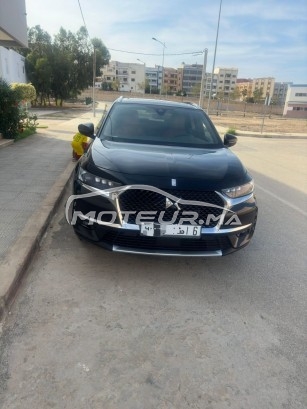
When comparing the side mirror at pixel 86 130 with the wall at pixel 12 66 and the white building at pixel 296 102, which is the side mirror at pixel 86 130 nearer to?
the wall at pixel 12 66

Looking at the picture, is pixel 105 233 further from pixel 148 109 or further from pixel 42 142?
pixel 42 142

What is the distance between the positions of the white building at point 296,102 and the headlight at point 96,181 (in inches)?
3400

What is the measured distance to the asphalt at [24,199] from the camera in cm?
291

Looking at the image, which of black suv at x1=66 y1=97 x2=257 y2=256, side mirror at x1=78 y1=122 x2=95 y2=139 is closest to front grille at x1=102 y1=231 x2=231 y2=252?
black suv at x1=66 y1=97 x2=257 y2=256

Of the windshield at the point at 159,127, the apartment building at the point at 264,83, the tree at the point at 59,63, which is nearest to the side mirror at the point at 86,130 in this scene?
the windshield at the point at 159,127

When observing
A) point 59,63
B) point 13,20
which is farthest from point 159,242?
point 59,63

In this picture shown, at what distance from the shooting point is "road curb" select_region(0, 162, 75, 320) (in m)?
2.60

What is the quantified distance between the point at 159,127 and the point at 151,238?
1.92 metres

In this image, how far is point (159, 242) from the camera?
9.36ft

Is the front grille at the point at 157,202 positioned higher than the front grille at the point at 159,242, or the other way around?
the front grille at the point at 157,202

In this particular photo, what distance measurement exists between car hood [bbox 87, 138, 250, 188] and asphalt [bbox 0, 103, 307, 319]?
1.06m

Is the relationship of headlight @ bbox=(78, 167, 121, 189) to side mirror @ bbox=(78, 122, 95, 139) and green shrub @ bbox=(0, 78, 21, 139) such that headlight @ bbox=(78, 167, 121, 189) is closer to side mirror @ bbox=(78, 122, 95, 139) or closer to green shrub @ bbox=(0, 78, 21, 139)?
side mirror @ bbox=(78, 122, 95, 139)

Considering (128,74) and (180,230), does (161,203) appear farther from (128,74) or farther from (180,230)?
(128,74)

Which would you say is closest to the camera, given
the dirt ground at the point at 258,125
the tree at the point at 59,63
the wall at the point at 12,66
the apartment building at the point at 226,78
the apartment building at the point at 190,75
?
the dirt ground at the point at 258,125
